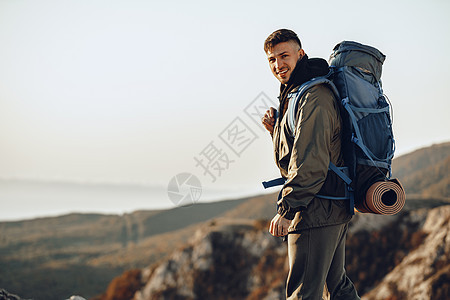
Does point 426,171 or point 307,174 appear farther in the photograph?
point 426,171

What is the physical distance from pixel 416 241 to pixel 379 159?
1707 centimetres

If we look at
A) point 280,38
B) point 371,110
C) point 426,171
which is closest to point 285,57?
point 280,38

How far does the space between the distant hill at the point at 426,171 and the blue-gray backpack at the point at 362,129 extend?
2818 centimetres

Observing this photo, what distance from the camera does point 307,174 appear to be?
3.25 metres

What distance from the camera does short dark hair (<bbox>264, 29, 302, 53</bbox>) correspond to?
3.58m

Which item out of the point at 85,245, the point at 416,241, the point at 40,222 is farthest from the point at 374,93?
the point at 40,222

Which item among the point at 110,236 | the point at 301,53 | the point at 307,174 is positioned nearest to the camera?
the point at 307,174

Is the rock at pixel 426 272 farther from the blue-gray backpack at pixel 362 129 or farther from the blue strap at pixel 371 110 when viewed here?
the blue strap at pixel 371 110

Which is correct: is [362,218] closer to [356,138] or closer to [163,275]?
[163,275]

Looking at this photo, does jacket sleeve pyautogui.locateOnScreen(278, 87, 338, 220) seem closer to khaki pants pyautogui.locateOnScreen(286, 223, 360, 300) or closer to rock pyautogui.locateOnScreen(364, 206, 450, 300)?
khaki pants pyautogui.locateOnScreen(286, 223, 360, 300)

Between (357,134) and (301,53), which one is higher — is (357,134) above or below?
below

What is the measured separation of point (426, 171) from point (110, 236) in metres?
43.7

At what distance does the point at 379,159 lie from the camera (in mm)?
3547

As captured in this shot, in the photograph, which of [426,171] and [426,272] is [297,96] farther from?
[426,171]
